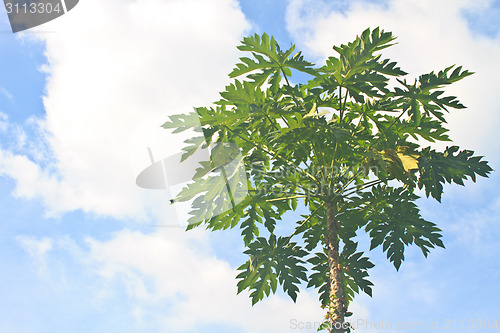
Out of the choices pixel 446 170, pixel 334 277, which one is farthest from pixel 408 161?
pixel 334 277

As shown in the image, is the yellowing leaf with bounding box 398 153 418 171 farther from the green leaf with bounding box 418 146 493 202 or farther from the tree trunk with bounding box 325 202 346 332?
the tree trunk with bounding box 325 202 346 332

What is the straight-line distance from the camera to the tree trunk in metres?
7.18

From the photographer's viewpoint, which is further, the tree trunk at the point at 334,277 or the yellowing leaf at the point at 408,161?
the tree trunk at the point at 334,277

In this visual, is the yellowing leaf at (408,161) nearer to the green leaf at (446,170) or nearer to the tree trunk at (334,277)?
the green leaf at (446,170)

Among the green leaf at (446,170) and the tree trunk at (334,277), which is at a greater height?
the green leaf at (446,170)

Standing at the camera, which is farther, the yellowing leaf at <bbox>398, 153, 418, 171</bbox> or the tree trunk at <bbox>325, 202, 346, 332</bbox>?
the tree trunk at <bbox>325, 202, 346, 332</bbox>

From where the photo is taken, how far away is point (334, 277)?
7.40 meters

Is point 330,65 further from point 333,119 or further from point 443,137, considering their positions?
point 443,137

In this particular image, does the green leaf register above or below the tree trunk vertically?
above

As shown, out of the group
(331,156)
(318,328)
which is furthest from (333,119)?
(318,328)

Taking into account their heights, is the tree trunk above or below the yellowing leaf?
below

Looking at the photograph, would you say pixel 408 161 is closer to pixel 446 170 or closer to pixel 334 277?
pixel 446 170

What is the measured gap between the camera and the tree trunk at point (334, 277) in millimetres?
7176

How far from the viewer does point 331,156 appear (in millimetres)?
7973
